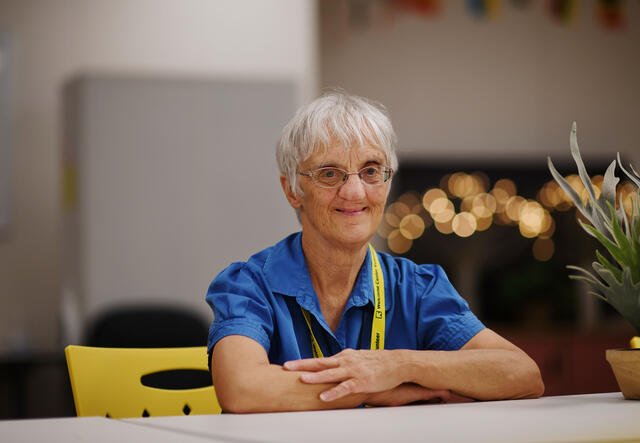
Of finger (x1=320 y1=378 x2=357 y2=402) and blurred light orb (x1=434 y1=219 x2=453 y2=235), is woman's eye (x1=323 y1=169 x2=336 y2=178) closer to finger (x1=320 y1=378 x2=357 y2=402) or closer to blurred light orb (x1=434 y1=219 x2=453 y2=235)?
finger (x1=320 y1=378 x2=357 y2=402)

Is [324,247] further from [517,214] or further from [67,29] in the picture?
[517,214]

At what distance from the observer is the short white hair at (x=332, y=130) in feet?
5.38

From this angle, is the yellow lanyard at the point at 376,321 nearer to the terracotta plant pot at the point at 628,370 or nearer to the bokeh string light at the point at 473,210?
the terracotta plant pot at the point at 628,370

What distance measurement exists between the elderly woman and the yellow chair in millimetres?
218

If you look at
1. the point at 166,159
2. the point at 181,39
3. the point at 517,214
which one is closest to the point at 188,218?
the point at 166,159

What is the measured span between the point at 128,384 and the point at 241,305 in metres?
0.33

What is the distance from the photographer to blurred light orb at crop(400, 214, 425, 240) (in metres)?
5.67

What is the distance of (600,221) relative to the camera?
1.49 metres

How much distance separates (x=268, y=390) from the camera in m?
1.37

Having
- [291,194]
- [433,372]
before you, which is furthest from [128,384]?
[433,372]

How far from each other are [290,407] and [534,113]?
16.1 feet

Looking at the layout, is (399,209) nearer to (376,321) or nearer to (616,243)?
(376,321)

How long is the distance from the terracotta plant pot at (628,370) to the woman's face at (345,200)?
55 cm

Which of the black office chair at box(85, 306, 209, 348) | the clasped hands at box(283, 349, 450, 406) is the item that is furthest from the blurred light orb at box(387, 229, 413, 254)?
the clasped hands at box(283, 349, 450, 406)
